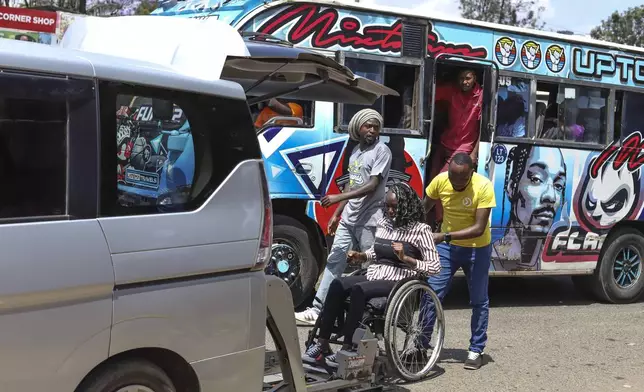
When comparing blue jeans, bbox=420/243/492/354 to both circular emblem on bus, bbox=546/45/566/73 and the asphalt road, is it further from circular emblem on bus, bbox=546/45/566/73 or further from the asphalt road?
circular emblem on bus, bbox=546/45/566/73

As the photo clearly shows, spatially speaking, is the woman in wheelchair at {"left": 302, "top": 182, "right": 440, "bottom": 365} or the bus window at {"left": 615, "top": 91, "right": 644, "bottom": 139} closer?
the woman in wheelchair at {"left": 302, "top": 182, "right": 440, "bottom": 365}

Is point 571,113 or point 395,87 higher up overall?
point 395,87

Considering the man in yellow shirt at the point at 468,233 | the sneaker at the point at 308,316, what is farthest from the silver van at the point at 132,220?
the sneaker at the point at 308,316

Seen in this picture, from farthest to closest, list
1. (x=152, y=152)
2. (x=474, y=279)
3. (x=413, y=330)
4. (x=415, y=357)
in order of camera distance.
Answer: (x=474, y=279), (x=415, y=357), (x=413, y=330), (x=152, y=152)

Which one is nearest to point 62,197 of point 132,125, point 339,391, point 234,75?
point 132,125

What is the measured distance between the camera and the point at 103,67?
130 inches

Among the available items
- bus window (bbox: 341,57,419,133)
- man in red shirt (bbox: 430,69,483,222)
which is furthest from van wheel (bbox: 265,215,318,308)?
man in red shirt (bbox: 430,69,483,222)

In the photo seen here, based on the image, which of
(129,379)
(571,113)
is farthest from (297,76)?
(571,113)

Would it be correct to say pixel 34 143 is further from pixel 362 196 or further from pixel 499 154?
pixel 499 154

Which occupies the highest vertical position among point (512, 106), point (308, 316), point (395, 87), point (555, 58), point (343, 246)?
point (555, 58)

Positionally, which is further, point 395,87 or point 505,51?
point 505,51

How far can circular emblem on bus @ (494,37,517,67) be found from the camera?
26.8 feet

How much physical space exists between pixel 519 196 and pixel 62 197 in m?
6.04

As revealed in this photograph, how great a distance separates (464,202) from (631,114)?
415cm
